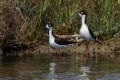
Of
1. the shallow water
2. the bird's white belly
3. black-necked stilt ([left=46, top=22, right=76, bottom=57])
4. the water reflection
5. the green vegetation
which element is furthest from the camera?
the bird's white belly

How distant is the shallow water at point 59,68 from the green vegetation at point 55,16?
3.28ft

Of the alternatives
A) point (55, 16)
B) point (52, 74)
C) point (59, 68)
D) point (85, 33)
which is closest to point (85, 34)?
point (85, 33)

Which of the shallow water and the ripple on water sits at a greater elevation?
the shallow water

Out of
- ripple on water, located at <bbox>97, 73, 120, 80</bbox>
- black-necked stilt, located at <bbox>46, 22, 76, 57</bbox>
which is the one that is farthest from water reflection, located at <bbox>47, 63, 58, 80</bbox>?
black-necked stilt, located at <bbox>46, 22, 76, 57</bbox>

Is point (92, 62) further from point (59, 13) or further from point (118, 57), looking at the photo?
point (59, 13)

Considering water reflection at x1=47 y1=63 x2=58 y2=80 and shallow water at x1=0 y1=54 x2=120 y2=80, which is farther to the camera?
shallow water at x1=0 y1=54 x2=120 y2=80

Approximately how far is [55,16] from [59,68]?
3733mm

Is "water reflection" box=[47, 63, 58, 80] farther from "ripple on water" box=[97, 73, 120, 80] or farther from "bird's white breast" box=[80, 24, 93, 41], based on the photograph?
"bird's white breast" box=[80, 24, 93, 41]

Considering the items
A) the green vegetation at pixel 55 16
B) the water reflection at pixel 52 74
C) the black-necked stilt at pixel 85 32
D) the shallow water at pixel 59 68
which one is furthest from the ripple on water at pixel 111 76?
the green vegetation at pixel 55 16

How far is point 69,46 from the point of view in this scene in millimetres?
15992

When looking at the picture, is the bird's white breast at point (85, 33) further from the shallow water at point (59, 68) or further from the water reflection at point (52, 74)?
the water reflection at point (52, 74)

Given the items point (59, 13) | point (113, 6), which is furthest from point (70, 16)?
point (113, 6)

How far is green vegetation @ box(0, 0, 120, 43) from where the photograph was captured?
15414mm

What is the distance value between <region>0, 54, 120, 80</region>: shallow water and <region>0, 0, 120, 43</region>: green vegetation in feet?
3.28
